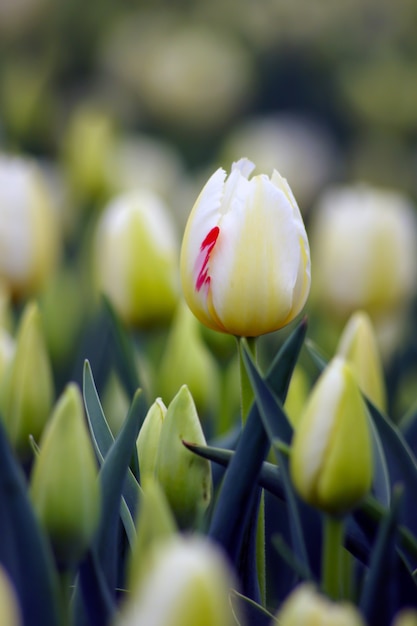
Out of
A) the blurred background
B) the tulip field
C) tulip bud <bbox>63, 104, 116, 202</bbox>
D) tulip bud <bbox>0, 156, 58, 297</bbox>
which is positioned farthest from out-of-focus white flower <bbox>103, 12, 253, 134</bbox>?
tulip bud <bbox>0, 156, 58, 297</bbox>

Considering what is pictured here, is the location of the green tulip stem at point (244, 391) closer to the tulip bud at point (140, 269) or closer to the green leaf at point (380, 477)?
the green leaf at point (380, 477)

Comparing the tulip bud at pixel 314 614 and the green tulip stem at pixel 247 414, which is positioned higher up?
the green tulip stem at pixel 247 414

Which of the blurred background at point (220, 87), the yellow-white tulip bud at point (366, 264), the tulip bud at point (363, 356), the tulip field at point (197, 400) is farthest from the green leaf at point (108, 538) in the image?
the blurred background at point (220, 87)

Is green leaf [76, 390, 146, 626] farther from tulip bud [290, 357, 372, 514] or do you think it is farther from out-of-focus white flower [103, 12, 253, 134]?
out-of-focus white flower [103, 12, 253, 134]

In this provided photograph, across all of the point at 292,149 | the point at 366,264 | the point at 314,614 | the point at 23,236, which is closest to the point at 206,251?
the point at 314,614

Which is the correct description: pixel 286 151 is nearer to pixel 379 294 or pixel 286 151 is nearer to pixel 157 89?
A: pixel 157 89

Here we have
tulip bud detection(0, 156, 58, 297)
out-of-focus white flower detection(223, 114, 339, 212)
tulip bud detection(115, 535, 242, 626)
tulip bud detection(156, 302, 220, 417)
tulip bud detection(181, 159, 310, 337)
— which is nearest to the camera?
tulip bud detection(115, 535, 242, 626)

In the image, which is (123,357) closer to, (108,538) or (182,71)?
(108,538)
